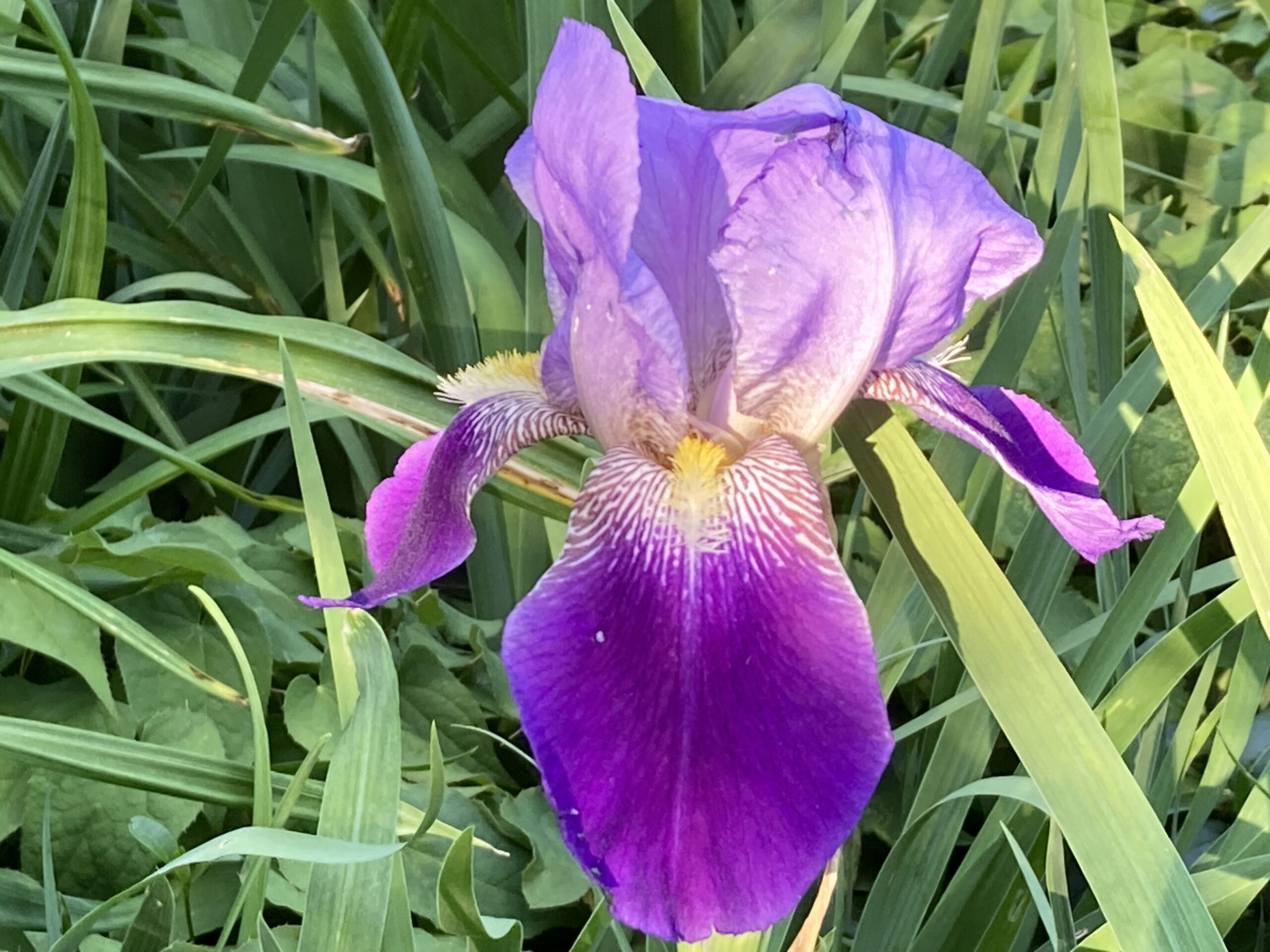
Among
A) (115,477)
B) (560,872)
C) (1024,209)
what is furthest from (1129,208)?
(115,477)

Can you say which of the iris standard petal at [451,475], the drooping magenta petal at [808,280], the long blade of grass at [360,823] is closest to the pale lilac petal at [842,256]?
the drooping magenta petal at [808,280]

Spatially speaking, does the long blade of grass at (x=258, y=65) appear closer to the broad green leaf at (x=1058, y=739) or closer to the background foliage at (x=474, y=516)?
the background foliage at (x=474, y=516)

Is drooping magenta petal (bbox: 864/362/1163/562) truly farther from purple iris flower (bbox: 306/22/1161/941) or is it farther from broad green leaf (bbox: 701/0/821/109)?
broad green leaf (bbox: 701/0/821/109)

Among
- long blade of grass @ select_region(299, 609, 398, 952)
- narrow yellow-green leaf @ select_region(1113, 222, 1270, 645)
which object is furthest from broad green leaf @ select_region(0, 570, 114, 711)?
narrow yellow-green leaf @ select_region(1113, 222, 1270, 645)

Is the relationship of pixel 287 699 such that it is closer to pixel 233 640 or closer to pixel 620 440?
pixel 233 640

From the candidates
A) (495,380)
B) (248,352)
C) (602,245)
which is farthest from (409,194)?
(602,245)
